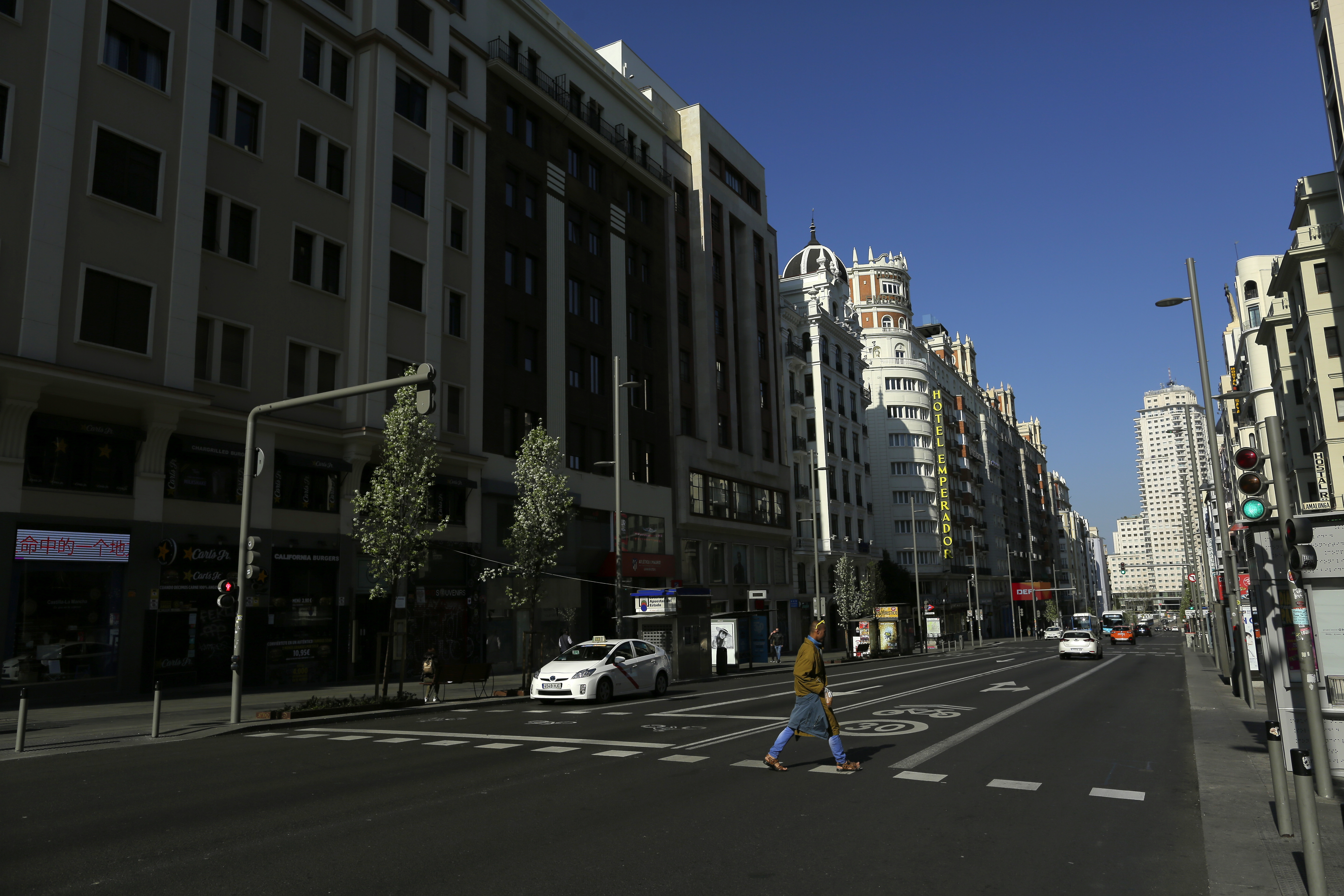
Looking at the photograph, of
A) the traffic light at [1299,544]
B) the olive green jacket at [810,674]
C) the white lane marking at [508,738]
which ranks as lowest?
the white lane marking at [508,738]

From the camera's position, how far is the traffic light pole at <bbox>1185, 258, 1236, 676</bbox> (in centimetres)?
2388

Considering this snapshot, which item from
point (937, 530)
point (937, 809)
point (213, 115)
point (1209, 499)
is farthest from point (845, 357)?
point (937, 809)

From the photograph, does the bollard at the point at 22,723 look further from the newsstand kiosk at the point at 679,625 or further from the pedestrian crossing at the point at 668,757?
the newsstand kiosk at the point at 679,625

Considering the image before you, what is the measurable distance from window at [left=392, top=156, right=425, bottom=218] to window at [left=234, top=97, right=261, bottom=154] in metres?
4.93

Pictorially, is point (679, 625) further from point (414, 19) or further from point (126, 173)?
point (414, 19)

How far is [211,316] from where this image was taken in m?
25.3

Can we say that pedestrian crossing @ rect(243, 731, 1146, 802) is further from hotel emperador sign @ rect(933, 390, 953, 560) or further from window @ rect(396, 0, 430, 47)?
hotel emperador sign @ rect(933, 390, 953, 560)

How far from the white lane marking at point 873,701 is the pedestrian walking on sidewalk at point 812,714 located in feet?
3.21

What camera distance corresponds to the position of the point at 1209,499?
157 feet

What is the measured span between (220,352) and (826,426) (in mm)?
50403

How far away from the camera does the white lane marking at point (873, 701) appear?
1357 centimetres

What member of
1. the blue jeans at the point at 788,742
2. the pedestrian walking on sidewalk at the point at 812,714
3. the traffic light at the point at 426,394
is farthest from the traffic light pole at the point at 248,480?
the blue jeans at the point at 788,742

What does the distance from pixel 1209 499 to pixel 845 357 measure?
1315 inches

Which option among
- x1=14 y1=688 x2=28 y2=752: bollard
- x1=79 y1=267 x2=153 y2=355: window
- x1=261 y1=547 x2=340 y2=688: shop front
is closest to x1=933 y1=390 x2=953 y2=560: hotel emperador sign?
x1=261 y1=547 x2=340 y2=688: shop front
